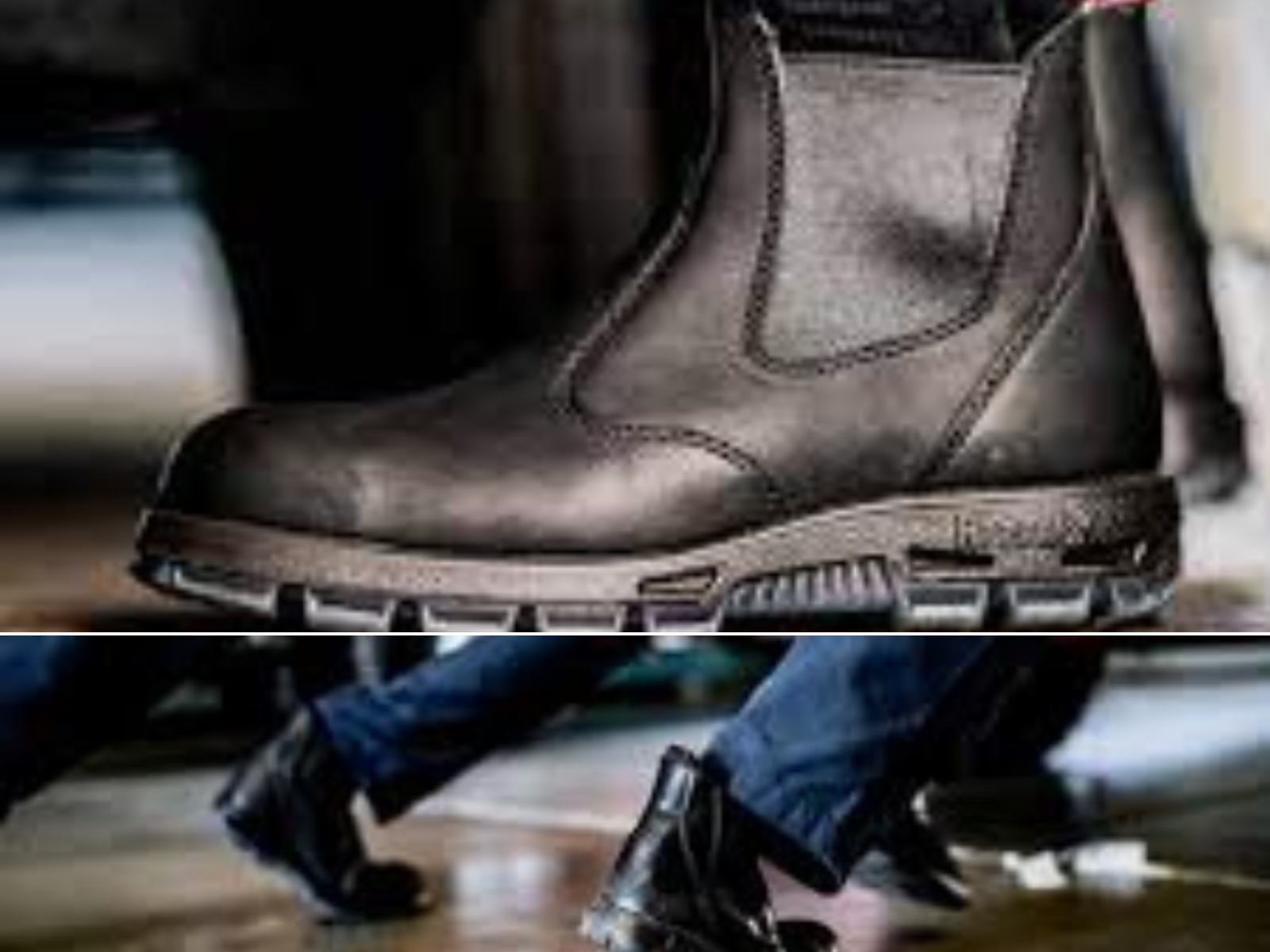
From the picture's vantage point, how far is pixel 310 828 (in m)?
1.14

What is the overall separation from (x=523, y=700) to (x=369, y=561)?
0.74m

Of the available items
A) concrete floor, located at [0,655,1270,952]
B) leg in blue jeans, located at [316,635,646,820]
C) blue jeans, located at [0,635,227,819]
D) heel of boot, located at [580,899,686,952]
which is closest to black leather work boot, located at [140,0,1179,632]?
heel of boot, located at [580,899,686,952]

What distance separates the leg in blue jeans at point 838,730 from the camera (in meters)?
0.76

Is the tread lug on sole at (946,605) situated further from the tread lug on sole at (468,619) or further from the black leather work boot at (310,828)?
the black leather work boot at (310,828)

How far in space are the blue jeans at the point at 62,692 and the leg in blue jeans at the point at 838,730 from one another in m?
0.26

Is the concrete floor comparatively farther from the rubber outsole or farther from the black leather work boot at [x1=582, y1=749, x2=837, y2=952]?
the rubber outsole

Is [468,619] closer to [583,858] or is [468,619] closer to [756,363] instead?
[756,363]

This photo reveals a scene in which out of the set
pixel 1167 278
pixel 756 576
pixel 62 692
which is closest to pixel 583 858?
pixel 62 692

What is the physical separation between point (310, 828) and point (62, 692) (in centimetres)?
30

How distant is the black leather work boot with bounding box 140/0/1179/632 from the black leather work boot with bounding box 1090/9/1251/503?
18 centimetres

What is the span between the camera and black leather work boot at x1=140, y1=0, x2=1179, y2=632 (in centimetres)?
40

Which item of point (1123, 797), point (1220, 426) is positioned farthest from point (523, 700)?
point (1123, 797)

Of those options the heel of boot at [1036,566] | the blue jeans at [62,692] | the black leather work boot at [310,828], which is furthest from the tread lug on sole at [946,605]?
the black leather work boot at [310,828]

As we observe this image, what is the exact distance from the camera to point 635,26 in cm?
51
